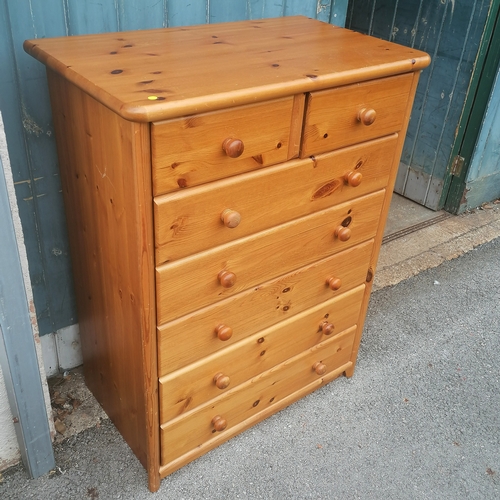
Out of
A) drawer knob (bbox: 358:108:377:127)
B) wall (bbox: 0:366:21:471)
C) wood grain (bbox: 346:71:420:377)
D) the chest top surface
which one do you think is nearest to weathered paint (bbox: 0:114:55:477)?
wall (bbox: 0:366:21:471)

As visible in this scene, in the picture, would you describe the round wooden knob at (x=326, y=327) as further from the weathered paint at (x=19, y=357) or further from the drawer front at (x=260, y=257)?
the weathered paint at (x=19, y=357)

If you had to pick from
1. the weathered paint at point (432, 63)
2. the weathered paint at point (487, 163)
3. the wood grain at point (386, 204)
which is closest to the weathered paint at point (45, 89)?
the wood grain at point (386, 204)

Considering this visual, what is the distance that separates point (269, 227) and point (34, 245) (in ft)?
2.78

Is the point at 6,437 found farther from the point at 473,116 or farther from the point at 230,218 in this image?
the point at 473,116

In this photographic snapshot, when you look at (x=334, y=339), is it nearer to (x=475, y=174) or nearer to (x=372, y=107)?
(x=372, y=107)

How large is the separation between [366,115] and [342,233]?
0.38m

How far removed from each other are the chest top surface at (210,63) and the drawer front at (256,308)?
23.1 inches

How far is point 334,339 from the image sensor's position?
6.59ft

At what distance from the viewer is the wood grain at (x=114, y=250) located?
122 cm

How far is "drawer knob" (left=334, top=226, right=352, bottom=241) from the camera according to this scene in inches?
65.9

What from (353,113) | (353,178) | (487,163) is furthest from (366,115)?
(487,163)

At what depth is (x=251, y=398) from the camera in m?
1.85

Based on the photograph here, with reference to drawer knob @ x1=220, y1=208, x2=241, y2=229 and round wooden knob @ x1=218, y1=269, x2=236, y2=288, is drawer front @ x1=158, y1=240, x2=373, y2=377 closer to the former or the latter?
round wooden knob @ x1=218, y1=269, x2=236, y2=288


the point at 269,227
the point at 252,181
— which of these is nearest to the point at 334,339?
the point at 269,227
